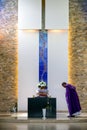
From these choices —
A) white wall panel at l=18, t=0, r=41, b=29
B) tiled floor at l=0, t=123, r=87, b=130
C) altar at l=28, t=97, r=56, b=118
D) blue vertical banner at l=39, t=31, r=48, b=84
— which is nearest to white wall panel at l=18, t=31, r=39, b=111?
blue vertical banner at l=39, t=31, r=48, b=84

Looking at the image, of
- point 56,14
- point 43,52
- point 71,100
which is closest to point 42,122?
point 71,100

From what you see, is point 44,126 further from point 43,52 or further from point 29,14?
point 29,14

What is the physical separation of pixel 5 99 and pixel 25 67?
4.36 ft

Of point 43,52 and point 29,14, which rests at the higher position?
point 29,14

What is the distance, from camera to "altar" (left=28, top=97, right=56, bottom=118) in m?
10.9

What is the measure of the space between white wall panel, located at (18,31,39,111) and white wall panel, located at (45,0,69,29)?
2.28ft

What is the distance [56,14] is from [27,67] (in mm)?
2126

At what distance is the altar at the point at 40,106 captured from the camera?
35.8ft

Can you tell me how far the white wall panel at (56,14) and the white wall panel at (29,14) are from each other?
0.32m

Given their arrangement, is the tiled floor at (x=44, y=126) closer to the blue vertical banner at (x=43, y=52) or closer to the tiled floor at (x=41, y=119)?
the tiled floor at (x=41, y=119)

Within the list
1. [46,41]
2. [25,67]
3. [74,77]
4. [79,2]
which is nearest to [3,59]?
[25,67]

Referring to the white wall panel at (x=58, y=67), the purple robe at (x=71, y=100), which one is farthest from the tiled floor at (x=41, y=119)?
the white wall panel at (x=58, y=67)

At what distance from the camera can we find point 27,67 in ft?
42.3

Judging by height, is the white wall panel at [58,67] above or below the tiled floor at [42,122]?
above
